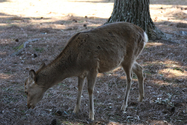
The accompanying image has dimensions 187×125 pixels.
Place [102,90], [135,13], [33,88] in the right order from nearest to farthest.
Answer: [33,88]
[102,90]
[135,13]

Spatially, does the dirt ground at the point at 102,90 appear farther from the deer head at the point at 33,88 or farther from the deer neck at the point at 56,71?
the deer neck at the point at 56,71

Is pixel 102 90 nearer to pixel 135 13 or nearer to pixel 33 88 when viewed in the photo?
pixel 33 88

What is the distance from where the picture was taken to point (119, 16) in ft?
29.6

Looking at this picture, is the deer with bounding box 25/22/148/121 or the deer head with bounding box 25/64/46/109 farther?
the deer with bounding box 25/22/148/121

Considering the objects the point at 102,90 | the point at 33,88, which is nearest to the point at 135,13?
the point at 102,90

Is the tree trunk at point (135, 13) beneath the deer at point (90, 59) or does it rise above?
above

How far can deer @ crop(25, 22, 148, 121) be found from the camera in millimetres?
4211

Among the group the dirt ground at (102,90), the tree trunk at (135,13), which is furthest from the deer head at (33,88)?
the tree trunk at (135,13)

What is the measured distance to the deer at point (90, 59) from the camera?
13.8 ft

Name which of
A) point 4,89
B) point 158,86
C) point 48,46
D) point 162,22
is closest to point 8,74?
point 4,89

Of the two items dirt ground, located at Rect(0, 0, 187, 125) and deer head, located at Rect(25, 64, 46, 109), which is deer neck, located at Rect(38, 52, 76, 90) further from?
dirt ground, located at Rect(0, 0, 187, 125)

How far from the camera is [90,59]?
4.32 m

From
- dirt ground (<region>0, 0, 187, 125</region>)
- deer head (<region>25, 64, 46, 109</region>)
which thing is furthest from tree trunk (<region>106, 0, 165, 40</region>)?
deer head (<region>25, 64, 46, 109</region>)

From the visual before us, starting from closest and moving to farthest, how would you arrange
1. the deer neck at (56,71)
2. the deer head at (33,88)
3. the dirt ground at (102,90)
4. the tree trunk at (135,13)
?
1. the deer head at (33,88)
2. the deer neck at (56,71)
3. the dirt ground at (102,90)
4. the tree trunk at (135,13)
